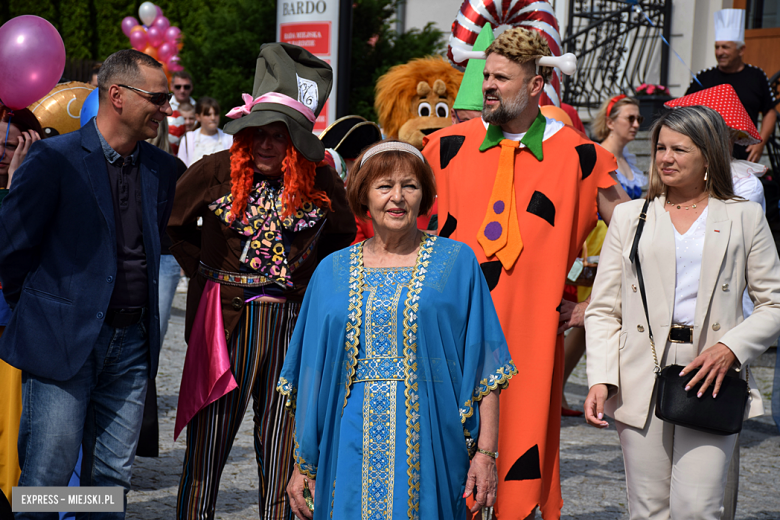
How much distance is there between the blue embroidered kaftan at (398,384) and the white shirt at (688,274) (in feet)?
2.64

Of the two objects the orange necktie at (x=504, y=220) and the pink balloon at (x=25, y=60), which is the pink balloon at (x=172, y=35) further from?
the orange necktie at (x=504, y=220)

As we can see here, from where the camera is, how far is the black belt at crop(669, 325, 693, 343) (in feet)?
10.2

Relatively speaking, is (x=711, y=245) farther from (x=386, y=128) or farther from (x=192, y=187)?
(x=386, y=128)

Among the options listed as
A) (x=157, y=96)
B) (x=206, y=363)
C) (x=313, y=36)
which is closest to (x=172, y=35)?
(x=313, y=36)

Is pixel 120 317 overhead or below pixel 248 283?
below

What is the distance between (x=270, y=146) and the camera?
11.7 feet

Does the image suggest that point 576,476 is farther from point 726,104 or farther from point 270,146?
point 270,146

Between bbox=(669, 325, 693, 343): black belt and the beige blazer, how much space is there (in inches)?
0.9

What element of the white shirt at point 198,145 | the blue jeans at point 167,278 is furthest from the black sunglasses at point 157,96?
the white shirt at point 198,145

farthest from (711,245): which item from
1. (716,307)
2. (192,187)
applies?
(192,187)

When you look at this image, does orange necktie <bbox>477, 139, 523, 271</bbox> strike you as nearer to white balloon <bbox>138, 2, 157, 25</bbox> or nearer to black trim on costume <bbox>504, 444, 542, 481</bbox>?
black trim on costume <bbox>504, 444, 542, 481</bbox>

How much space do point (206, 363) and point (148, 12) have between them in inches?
579

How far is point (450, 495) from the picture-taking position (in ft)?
8.77

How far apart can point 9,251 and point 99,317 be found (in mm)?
389
